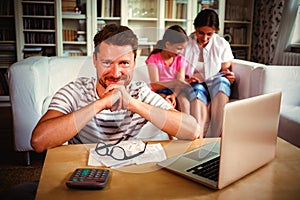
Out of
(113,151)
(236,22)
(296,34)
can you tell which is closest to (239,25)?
(236,22)

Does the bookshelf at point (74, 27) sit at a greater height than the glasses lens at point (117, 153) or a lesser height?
greater

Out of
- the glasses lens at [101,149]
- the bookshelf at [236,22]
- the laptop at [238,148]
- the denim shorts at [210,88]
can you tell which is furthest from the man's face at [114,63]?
the bookshelf at [236,22]

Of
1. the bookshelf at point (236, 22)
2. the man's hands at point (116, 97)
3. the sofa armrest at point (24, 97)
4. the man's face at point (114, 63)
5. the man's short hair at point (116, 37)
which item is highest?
the bookshelf at point (236, 22)

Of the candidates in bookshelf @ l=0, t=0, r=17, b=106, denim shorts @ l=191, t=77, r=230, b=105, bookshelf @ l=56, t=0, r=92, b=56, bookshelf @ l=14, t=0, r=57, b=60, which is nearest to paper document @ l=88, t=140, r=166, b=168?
denim shorts @ l=191, t=77, r=230, b=105

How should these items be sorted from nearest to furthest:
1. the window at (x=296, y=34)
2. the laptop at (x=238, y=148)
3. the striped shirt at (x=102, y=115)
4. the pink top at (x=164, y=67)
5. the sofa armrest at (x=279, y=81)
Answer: the laptop at (x=238, y=148) → the striped shirt at (x=102, y=115) → the pink top at (x=164, y=67) → the sofa armrest at (x=279, y=81) → the window at (x=296, y=34)

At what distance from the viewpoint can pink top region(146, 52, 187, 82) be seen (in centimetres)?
171

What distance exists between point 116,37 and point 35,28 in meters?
2.91

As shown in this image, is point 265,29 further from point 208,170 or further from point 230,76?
point 208,170

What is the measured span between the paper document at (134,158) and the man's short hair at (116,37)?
1.08 ft

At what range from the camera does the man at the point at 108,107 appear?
38.4 inches

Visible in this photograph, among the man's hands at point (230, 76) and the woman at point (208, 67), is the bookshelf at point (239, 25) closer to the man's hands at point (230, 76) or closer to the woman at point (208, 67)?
the woman at point (208, 67)

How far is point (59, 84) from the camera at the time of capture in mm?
2215

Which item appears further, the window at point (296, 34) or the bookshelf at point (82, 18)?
the bookshelf at point (82, 18)

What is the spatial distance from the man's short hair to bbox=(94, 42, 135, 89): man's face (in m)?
0.02
